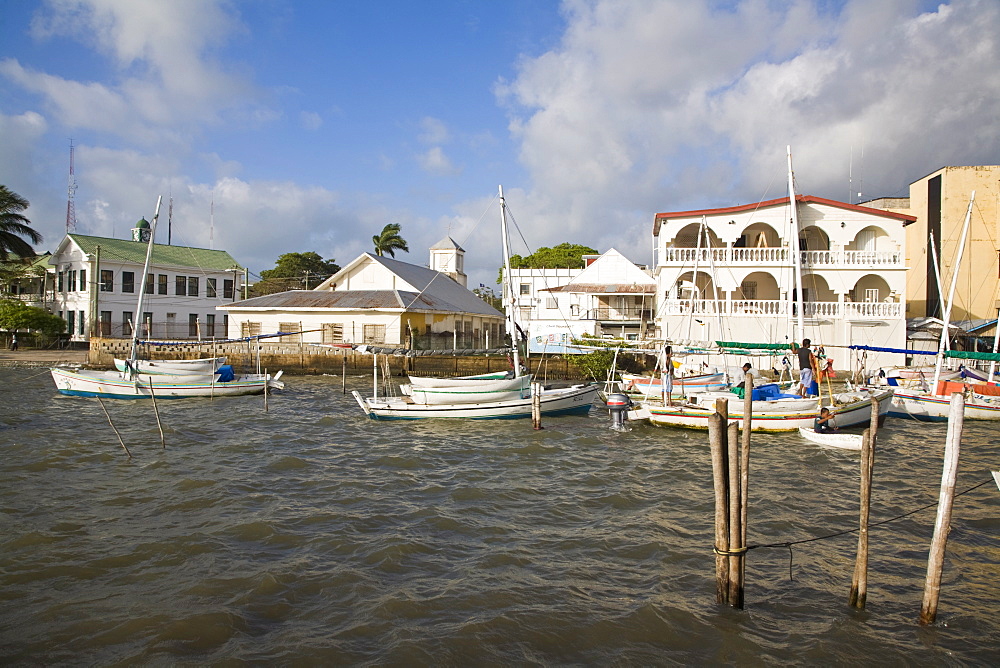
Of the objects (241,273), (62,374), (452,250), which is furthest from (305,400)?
(452,250)

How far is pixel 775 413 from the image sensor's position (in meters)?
18.1

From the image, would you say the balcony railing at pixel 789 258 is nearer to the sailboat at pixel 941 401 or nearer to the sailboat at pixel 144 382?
the sailboat at pixel 941 401

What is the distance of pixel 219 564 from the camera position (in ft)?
28.9

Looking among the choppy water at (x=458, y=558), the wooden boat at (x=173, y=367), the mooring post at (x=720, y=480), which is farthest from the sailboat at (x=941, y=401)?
the wooden boat at (x=173, y=367)

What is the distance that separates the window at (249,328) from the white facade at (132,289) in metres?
5.14

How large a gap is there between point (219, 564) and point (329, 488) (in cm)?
404

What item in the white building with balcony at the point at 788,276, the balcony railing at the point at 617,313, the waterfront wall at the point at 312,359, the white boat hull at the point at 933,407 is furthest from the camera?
the balcony railing at the point at 617,313

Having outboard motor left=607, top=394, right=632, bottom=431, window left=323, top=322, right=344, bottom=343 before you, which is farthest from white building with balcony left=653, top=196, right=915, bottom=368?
window left=323, top=322, right=344, bottom=343

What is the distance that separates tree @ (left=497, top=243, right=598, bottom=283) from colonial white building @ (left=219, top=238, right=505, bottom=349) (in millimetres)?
23034

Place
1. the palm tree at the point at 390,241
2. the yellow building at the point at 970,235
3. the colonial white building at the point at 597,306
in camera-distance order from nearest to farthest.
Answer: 1. the yellow building at the point at 970,235
2. the colonial white building at the point at 597,306
3. the palm tree at the point at 390,241

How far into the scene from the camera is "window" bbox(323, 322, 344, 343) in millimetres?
38641

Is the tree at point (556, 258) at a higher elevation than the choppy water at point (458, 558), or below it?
higher

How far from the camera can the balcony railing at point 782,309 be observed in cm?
3250

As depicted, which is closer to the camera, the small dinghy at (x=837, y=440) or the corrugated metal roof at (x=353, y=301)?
the small dinghy at (x=837, y=440)
